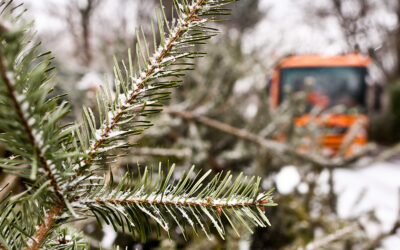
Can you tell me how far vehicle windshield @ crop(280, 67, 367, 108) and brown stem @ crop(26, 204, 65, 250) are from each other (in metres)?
9.39

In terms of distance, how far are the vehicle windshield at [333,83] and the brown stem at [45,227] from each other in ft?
30.8

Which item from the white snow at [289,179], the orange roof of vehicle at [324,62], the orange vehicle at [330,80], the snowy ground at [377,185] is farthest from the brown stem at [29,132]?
the orange roof of vehicle at [324,62]

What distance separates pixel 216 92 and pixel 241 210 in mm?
1644

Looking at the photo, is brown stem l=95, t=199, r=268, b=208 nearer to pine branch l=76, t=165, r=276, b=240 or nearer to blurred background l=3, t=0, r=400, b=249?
pine branch l=76, t=165, r=276, b=240

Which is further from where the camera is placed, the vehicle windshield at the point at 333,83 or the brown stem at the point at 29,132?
the vehicle windshield at the point at 333,83

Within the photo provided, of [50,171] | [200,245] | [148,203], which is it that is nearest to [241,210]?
[148,203]

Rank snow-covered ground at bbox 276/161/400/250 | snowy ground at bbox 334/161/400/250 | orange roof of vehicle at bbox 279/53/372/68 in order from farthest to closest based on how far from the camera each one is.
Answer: orange roof of vehicle at bbox 279/53/372/68, snowy ground at bbox 334/161/400/250, snow-covered ground at bbox 276/161/400/250

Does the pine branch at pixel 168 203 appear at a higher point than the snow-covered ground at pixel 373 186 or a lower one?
higher

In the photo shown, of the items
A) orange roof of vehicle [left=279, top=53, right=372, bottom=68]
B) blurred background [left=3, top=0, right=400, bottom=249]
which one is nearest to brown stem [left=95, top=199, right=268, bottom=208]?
blurred background [left=3, top=0, right=400, bottom=249]

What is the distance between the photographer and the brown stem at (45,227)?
1.11ft

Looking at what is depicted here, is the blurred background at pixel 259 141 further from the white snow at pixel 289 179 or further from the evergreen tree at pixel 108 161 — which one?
the evergreen tree at pixel 108 161

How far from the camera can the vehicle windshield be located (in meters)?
9.28

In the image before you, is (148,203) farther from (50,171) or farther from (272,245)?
(272,245)

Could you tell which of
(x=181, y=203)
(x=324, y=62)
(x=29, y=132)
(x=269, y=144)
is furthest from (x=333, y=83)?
(x=29, y=132)
